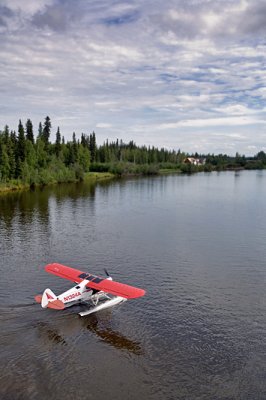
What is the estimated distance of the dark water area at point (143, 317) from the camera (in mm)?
17750

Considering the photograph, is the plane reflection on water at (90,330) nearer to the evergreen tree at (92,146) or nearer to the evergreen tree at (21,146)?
the evergreen tree at (21,146)

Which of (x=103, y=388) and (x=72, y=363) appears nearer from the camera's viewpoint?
(x=103, y=388)

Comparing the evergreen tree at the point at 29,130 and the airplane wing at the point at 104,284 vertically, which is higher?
the evergreen tree at the point at 29,130

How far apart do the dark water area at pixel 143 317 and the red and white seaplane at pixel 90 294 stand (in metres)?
0.79

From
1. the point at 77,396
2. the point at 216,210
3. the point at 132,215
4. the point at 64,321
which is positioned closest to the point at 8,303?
the point at 64,321

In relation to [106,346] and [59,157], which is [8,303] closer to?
[106,346]

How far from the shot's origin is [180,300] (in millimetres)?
27031

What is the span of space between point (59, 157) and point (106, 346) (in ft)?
350

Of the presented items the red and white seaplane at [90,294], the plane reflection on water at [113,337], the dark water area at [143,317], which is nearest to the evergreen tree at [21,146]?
the dark water area at [143,317]

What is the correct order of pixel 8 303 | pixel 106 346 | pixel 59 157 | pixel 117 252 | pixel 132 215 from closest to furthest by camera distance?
pixel 106 346, pixel 8 303, pixel 117 252, pixel 132 215, pixel 59 157

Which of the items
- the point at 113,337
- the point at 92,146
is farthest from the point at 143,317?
the point at 92,146

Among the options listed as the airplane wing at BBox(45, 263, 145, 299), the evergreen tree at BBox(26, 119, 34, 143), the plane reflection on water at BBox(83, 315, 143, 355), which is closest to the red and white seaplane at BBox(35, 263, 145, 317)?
the airplane wing at BBox(45, 263, 145, 299)

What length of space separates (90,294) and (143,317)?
4081mm

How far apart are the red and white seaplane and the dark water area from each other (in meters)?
0.79
